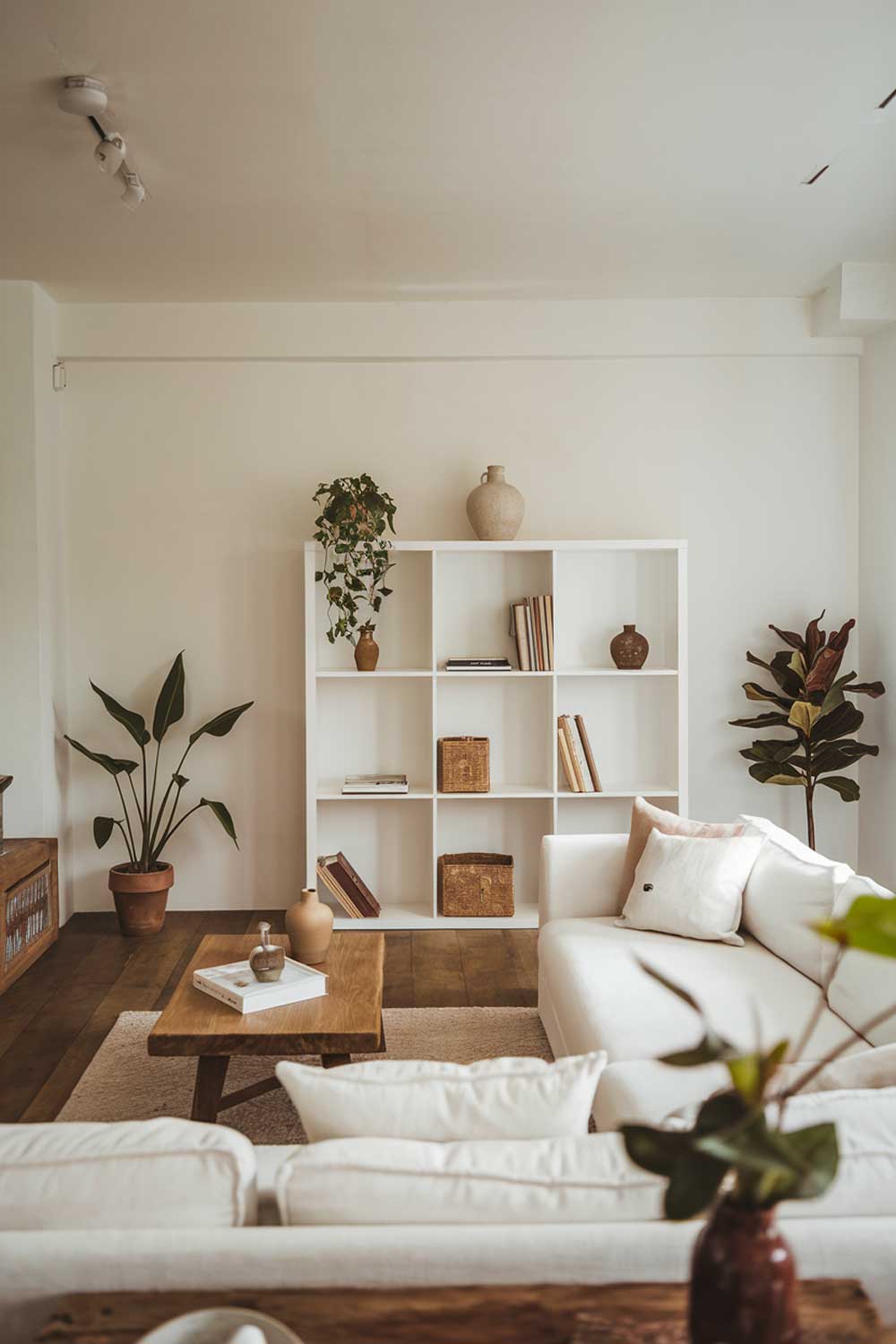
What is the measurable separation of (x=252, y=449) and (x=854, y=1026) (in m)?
3.66

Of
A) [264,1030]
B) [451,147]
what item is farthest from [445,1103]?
[451,147]

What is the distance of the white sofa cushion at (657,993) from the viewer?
236cm

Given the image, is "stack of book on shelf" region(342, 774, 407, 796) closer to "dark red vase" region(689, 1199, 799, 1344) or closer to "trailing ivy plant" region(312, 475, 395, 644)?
"trailing ivy plant" region(312, 475, 395, 644)

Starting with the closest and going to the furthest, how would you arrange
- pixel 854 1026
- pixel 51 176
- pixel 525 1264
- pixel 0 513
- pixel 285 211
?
1. pixel 525 1264
2. pixel 854 1026
3. pixel 51 176
4. pixel 285 211
5. pixel 0 513

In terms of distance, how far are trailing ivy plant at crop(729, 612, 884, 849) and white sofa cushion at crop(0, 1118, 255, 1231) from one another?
12.0 ft

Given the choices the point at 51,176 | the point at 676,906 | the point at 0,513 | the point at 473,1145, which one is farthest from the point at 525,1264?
the point at 0,513

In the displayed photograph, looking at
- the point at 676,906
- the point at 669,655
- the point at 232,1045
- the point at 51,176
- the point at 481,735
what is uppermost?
the point at 51,176

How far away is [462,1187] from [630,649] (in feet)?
11.7

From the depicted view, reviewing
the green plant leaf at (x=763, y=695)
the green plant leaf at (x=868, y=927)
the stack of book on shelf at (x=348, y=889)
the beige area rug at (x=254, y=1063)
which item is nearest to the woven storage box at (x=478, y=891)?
the stack of book on shelf at (x=348, y=889)

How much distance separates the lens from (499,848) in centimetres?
490

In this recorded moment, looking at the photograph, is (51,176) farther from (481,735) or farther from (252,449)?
(481,735)

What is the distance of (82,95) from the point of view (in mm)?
2793

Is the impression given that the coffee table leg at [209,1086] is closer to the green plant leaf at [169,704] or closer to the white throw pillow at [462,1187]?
the white throw pillow at [462,1187]

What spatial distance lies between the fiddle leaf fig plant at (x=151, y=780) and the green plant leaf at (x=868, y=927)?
12.7ft
